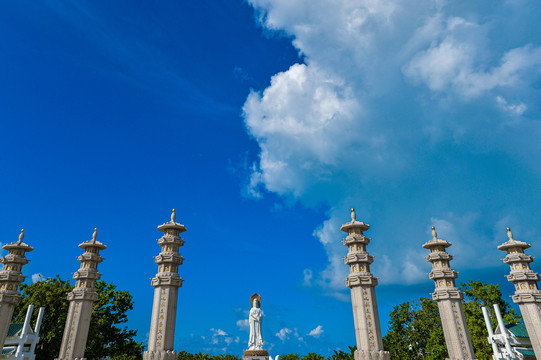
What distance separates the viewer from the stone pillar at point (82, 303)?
88.4 ft

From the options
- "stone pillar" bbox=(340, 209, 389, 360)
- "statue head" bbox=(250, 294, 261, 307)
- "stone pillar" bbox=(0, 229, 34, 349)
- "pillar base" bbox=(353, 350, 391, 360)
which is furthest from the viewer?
"stone pillar" bbox=(0, 229, 34, 349)

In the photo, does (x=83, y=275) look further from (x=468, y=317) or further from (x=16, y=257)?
(x=468, y=317)

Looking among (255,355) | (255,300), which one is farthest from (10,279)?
(255,355)

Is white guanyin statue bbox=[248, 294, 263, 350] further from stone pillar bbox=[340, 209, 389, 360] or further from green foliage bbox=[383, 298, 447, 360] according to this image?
green foliage bbox=[383, 298, 447, 360]

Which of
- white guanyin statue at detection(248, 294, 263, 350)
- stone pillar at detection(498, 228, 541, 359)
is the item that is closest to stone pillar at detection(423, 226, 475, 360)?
stone pillar at detection(498, 228, 541, 359)

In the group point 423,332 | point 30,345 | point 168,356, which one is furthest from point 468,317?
point 30,345

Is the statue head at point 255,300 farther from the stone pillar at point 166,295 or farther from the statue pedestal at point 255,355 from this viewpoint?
the stone pillar at point 166,295

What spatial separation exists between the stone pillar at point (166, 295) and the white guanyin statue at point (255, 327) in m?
5.51

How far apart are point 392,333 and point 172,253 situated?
32685mm

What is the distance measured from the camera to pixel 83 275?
29.0m

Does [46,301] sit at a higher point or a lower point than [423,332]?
higher

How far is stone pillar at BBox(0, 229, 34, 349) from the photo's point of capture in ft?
96.4

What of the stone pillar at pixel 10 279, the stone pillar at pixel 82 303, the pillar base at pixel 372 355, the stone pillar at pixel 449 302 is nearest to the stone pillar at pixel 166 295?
the stone pillar at pixel 82 303

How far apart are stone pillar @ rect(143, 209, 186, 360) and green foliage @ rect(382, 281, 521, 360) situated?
2792 centimetres
